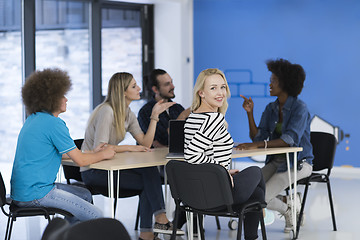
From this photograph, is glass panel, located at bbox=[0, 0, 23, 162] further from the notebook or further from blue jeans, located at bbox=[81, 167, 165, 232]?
the notebook

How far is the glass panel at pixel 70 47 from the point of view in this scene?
657cm

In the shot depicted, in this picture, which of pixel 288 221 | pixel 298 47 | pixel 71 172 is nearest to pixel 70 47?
pixel 298 47

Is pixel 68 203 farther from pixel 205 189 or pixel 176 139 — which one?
pixel 176 139

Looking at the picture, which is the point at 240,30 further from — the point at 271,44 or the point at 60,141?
the point at 60,141

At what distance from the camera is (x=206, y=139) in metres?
3.04

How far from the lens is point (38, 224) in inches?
180

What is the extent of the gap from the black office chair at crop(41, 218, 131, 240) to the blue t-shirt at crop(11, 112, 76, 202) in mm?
1505

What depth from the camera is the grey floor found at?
4180 mm

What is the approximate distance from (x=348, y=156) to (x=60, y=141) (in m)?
4.93

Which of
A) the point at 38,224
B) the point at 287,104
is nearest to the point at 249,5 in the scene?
the point at 287,104

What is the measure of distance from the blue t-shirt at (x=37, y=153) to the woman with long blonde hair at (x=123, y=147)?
0.69 metres

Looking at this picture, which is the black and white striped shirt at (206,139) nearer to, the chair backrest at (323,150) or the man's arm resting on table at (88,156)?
the man's arm resting on table at (88,156)

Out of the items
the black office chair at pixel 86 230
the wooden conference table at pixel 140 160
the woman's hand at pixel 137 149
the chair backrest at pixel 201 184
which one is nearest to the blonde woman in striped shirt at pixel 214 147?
the chair backrest at pixel 201 184

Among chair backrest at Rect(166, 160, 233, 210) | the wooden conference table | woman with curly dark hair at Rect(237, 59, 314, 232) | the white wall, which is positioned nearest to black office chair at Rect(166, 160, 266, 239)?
chair backrest at Rect(166, 160, 233, 210)
